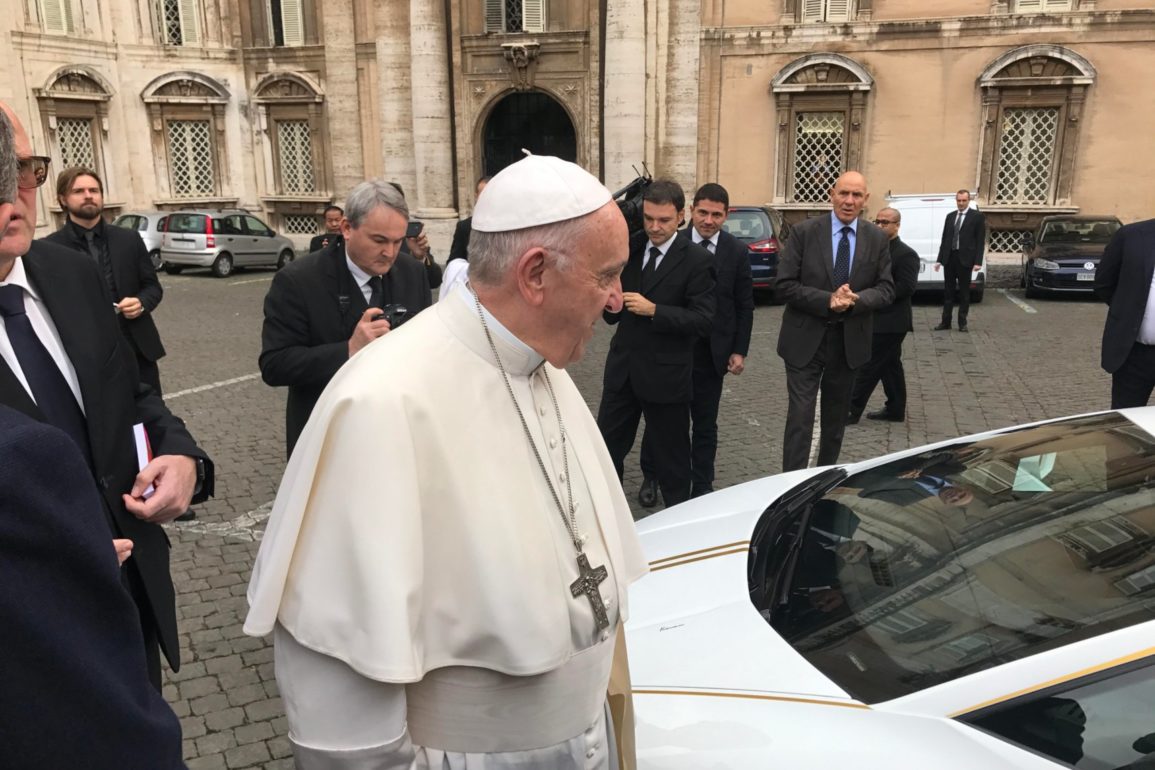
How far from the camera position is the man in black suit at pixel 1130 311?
5.25 m

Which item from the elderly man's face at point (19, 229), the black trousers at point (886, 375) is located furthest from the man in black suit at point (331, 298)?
the black trousers at point (886, 375)

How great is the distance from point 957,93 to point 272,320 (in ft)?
59.5

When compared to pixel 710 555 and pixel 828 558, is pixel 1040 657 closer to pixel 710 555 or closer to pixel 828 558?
Answer: pixel 828 558

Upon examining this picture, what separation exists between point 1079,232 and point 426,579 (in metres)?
18.3

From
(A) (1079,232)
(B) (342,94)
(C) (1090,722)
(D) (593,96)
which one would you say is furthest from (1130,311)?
(B) (342,94)

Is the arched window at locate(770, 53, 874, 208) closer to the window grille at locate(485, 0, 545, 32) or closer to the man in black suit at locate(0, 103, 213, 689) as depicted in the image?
the window grille at locate(485, 0, 545, 32)

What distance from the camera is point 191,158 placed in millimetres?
23406

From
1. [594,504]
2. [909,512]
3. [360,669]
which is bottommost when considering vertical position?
[909,512]

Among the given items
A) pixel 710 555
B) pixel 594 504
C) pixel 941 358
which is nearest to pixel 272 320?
pixel 710 555

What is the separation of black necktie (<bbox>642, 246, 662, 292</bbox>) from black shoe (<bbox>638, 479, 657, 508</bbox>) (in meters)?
1.41

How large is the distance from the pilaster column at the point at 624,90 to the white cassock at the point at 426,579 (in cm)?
1821

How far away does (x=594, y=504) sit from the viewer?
176cm

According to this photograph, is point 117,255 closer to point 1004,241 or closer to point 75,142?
point 1004,241

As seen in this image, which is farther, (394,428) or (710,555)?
(710,555)
